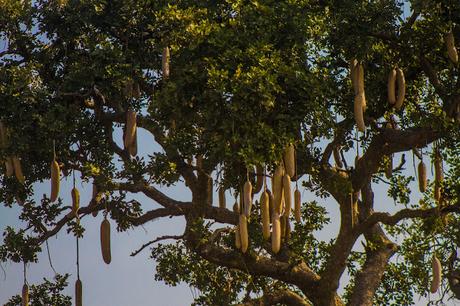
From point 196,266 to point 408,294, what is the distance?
13.4 feet

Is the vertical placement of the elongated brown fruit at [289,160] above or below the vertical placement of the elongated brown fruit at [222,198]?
below

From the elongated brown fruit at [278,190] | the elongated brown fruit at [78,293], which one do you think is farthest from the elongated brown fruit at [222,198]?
the elongated brown fruit at [278,190]

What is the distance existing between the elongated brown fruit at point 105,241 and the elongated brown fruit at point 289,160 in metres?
2.75

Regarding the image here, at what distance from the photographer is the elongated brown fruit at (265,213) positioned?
9.73 meters

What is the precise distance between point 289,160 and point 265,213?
902mm

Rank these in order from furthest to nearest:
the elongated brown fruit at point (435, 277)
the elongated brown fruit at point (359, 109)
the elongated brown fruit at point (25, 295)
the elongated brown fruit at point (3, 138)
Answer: the elongated brown fruit at point (25, 295) < the elongated brown fruit at point (435, 277) < the elongated brown fruit at point (3, 138) < the elongated brown fruit at point (359, 109)

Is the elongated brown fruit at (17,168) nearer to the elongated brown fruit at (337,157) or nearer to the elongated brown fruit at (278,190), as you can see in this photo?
the elongated brown fruit at (278,190)

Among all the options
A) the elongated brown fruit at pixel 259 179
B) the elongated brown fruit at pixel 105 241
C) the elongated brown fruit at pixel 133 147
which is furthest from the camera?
the elongated brown fruit at pixel 133 147

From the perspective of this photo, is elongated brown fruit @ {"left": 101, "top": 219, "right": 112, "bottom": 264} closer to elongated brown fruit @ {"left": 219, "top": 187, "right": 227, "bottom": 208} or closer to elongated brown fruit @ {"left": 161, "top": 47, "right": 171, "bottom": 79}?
elongated brown fruit @ {"left": 219, "top": 187, "right": 227, "bottom": 208}

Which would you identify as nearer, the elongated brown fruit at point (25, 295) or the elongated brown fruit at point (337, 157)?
the elongated brown fruit at point (25, 295)

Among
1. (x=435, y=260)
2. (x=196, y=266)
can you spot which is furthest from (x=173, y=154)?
(x=435, y=260)

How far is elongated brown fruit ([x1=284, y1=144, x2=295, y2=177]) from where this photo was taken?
10429 millimetres

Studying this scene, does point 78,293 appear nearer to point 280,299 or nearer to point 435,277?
point 280,299

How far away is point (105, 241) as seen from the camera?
11.8 metres
